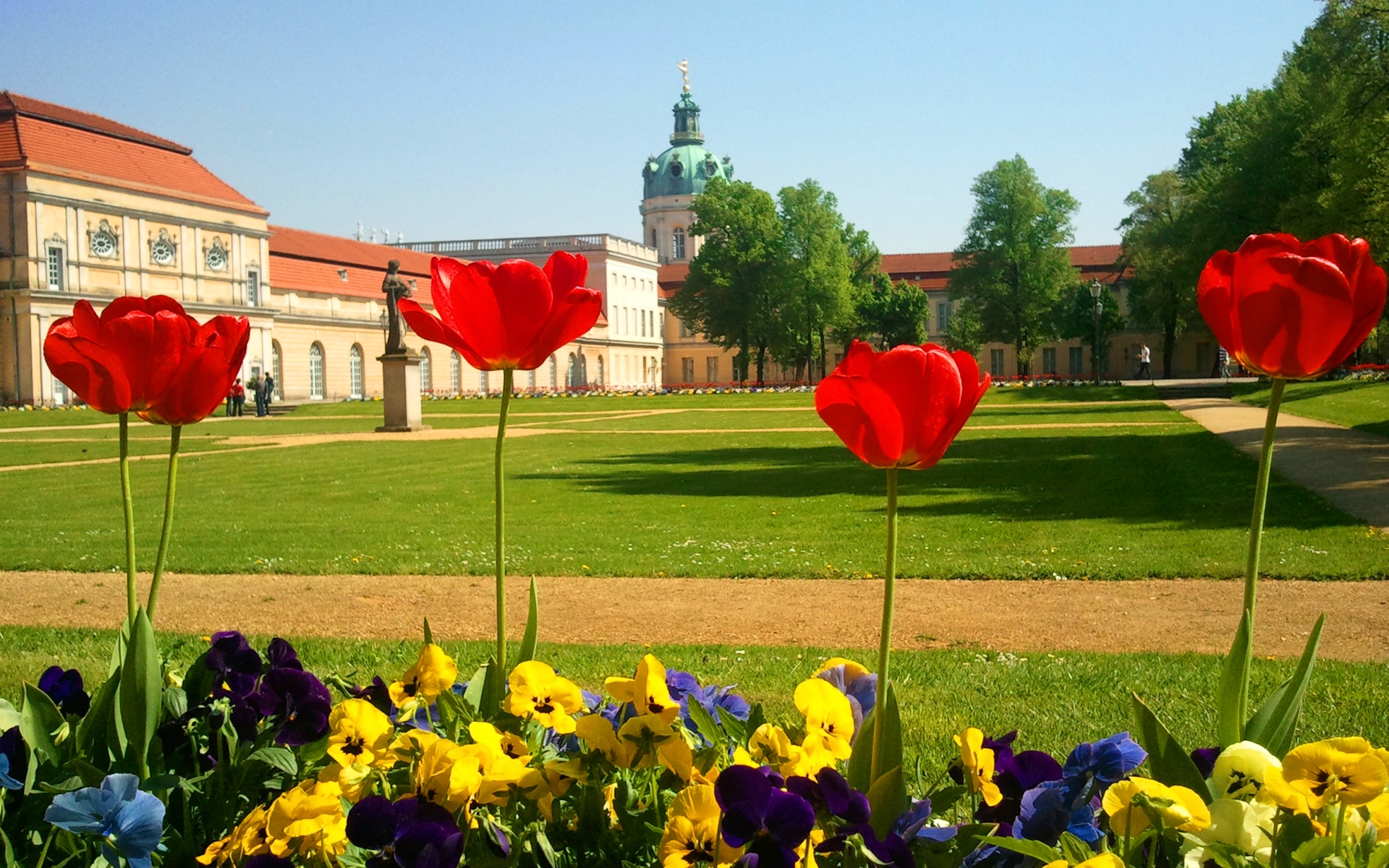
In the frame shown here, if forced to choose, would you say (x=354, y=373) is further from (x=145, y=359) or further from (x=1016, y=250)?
(x=145, y=359)

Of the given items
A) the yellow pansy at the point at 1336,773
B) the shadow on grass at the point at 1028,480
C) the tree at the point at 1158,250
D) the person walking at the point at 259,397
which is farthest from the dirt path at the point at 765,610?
the tree at the point at 1158,250

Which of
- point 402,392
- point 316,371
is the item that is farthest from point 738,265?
point 402,392

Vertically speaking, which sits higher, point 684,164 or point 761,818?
point 684,164

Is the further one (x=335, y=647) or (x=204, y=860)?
(x=335, y=647)

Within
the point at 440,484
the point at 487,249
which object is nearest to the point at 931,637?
the point at 440,484

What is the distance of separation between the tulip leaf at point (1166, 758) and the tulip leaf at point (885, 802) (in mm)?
337

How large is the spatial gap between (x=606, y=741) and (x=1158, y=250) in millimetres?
58839

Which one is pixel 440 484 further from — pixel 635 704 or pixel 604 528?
pixel 635 704

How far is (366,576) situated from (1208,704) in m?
5.87

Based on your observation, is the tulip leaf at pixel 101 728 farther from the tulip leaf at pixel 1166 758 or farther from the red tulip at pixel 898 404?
the tulip leaf at pixel 1166 758

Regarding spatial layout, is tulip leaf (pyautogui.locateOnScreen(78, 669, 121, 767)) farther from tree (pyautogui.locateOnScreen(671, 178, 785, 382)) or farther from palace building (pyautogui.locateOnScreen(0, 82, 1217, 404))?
tree (pyautogui.locateOnScreen(671, 178, 785, 382))

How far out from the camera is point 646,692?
72.4 inches

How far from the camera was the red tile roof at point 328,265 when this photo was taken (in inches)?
2670

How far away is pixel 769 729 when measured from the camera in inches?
70.9
